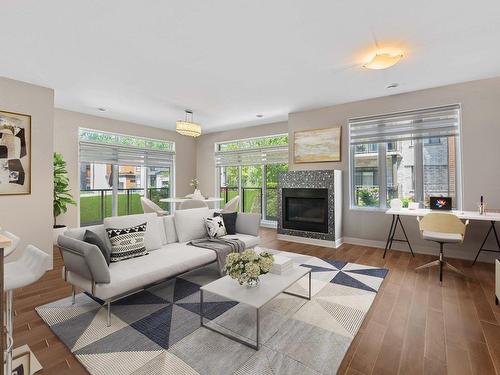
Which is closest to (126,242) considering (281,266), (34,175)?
(281,266)

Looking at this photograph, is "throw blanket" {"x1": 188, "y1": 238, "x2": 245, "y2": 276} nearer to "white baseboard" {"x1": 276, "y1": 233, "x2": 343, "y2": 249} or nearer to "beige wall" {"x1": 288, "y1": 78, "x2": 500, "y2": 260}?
"white baseboard" {"x1": 276, "y1": 233, "x2": 343, "y2": 249}

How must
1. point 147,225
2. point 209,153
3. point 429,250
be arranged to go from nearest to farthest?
point 147,225 → point 429,250 → point 209,153

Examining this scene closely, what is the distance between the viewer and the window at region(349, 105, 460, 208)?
414 centimetres

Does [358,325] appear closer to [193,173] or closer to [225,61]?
[225,61]

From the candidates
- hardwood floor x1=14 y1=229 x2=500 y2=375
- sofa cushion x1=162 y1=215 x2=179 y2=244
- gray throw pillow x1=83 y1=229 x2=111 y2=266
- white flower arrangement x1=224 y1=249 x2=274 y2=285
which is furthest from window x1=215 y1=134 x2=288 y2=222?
gray throw pillow x1=83 y1=229 x2=111 y2=266

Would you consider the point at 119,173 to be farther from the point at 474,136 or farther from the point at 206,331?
the point at 474,136

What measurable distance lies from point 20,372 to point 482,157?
563cm

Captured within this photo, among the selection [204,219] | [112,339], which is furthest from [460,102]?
[112,339]

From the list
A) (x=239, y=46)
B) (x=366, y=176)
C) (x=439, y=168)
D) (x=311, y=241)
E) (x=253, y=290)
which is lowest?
(x=311, y=241)

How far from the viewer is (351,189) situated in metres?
5.05

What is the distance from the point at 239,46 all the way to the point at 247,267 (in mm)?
2332

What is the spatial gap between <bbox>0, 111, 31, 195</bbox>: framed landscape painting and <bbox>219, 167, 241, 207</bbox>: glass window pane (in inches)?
179

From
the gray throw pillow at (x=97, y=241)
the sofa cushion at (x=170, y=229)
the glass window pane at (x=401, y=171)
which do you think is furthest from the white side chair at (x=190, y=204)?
the glass window pane at (x=401, y=171)

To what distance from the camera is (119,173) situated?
20.5 feet
